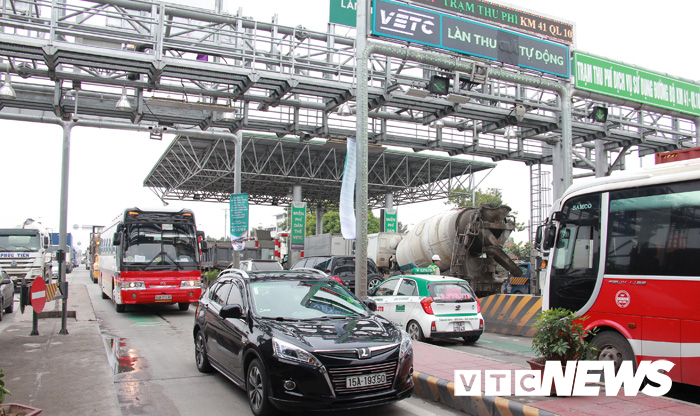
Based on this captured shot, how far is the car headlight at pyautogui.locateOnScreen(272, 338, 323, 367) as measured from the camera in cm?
555

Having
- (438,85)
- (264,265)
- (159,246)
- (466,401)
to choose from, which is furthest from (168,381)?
(264,265)

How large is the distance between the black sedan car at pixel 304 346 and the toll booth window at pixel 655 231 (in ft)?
10.7

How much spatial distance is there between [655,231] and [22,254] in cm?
2431

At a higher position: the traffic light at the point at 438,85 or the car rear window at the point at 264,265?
the traffic light at the point at 438,85

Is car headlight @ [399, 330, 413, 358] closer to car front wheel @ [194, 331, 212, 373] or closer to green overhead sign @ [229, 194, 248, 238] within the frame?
car front wheel @ [194, 331, 212, 373]

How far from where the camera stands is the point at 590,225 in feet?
26.1

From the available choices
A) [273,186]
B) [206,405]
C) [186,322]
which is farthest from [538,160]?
[273,186]

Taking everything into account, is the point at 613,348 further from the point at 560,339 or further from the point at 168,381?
the point at 168,381

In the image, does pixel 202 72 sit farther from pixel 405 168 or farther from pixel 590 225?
pixel 405 168

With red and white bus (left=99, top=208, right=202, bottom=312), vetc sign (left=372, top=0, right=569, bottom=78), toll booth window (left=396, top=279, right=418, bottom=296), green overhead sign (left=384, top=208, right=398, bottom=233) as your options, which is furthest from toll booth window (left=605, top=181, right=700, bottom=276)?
green overhead sign (left=384, top=208, right=398, bottom=233)

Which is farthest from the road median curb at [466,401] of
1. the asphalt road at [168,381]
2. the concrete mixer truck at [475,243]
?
the concrete mixer truck at [475,243]

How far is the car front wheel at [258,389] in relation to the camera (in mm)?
5789

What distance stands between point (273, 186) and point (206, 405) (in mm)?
40249

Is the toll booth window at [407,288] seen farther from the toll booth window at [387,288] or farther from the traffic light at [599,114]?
the traffic light at [599,114]
